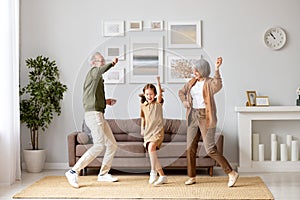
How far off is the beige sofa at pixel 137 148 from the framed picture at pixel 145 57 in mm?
660

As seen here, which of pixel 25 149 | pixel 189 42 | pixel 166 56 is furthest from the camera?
pixel 25 149

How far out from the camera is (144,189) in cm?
557

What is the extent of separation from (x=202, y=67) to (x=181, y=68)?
0.69 feet

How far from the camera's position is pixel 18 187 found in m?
5.89

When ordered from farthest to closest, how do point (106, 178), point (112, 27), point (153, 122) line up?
point (112, 27)
point (106, 178)
point (153, 122)

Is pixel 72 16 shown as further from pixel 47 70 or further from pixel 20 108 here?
pixel 20 108

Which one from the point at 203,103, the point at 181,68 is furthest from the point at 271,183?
the point at 181,68

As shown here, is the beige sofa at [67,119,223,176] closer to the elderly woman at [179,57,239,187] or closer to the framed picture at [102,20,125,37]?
the elderly woman at [179,57,239,187]

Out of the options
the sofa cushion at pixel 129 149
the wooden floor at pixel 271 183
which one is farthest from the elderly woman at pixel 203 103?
the sofa cushion at pixel 129 149

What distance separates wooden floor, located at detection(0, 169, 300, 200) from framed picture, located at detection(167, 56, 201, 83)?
1.39 m

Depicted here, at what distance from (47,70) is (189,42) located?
75.2 inches

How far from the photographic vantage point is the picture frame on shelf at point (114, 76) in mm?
5586

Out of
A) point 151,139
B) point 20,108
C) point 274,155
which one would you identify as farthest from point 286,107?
point 20,108

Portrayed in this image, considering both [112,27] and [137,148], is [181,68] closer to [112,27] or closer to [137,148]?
[137,148]
